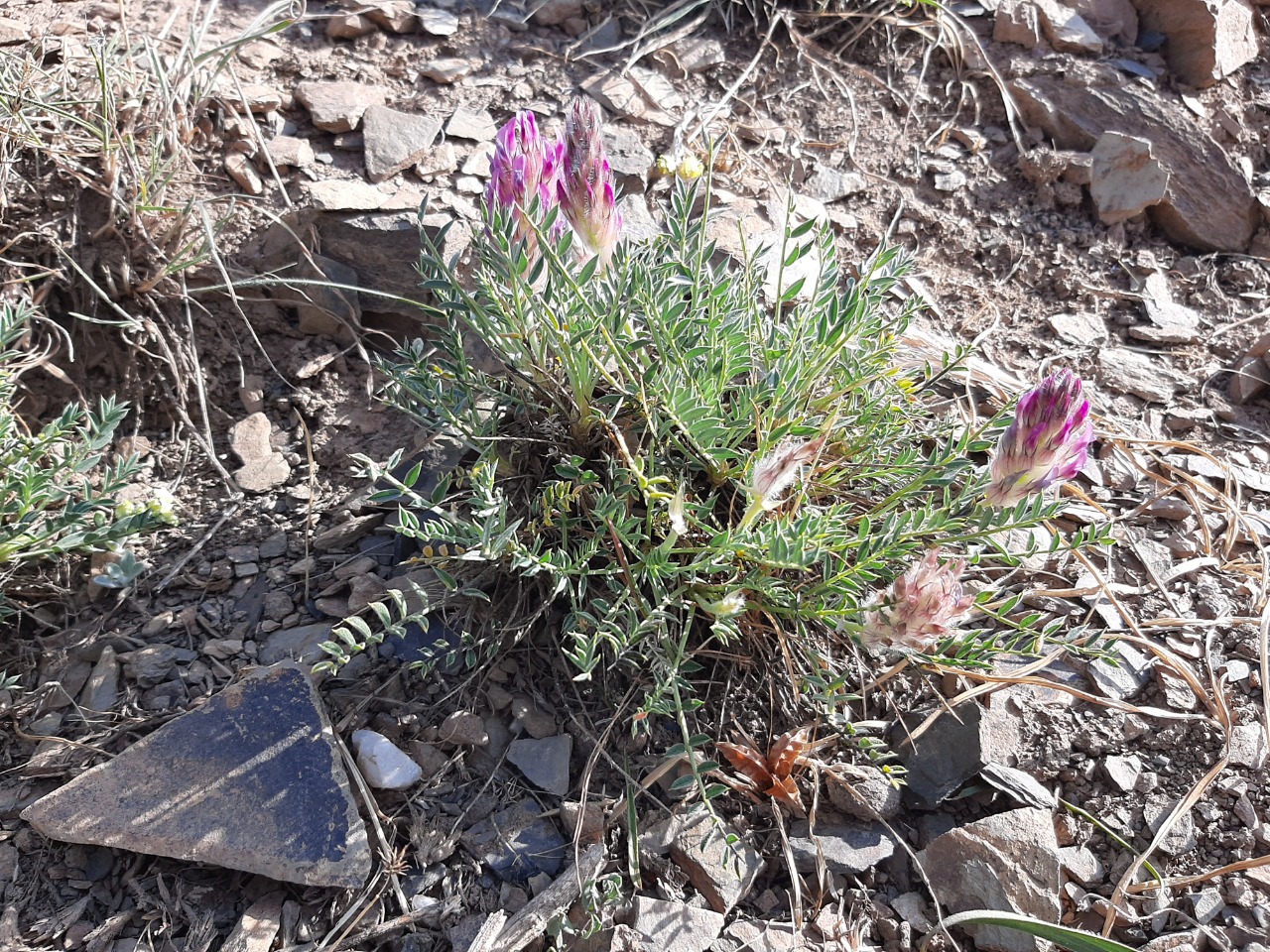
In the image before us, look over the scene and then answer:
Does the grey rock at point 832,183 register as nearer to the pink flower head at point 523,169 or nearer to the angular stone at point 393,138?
the angular stone at point 393,138

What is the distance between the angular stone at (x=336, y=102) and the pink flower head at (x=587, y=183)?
141 centimetres

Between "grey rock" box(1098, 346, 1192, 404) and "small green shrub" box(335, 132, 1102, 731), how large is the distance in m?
0.99

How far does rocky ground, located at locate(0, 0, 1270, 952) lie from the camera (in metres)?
1.95

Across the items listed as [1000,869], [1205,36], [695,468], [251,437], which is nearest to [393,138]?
[251,437]

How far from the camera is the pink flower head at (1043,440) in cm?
176

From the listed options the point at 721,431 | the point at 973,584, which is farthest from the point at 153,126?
the point at 973,584

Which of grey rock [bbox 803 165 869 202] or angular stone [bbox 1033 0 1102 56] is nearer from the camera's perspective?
grey rock [bbox 803 165 869 202]

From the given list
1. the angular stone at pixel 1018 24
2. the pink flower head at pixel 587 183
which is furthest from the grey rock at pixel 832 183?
the pink flower head at pixel 587 183

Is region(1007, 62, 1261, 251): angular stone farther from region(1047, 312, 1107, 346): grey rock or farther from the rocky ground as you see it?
region(1047, 312, 1107, 346): grey rock

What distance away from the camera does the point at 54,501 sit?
2.39m

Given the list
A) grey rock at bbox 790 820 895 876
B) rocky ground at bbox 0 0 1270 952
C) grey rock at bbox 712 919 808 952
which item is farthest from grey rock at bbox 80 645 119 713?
grey rock at bbox 790 820 895 876

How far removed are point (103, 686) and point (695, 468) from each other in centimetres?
138

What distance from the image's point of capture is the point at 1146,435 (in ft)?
9.48

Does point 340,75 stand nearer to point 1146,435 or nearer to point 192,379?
point 192,379
